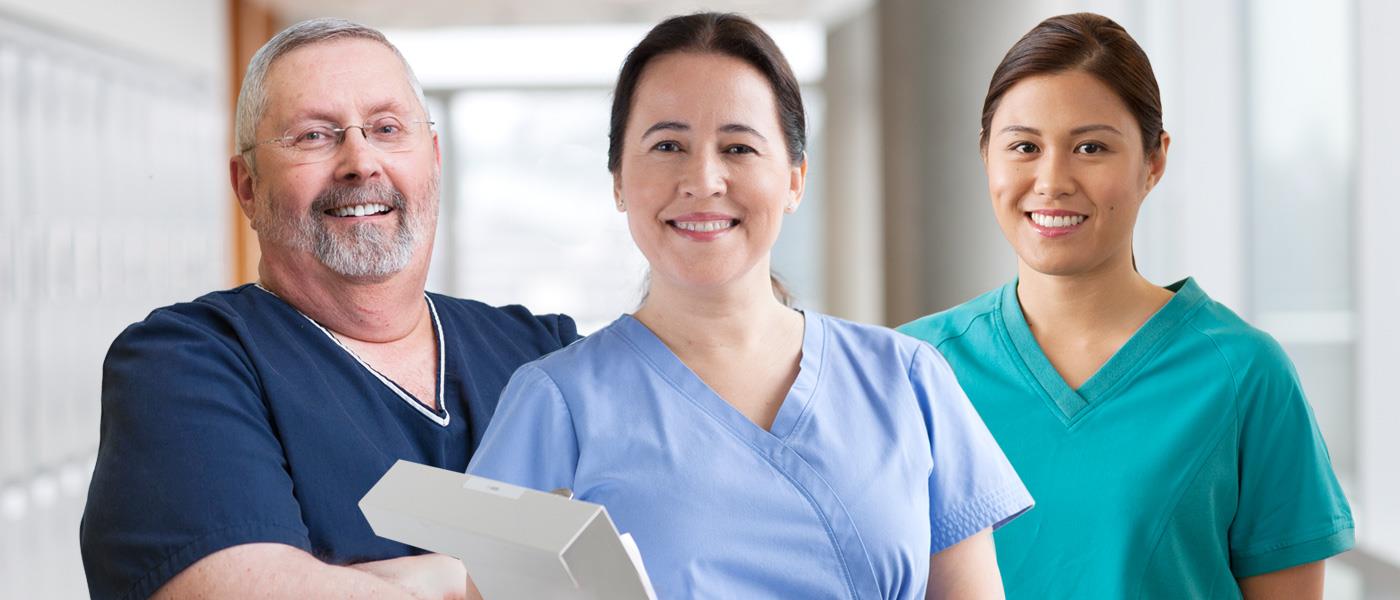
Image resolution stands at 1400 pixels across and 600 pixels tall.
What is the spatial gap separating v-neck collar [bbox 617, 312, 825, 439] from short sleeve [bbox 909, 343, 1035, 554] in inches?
4.2

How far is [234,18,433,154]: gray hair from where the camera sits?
58.1 inches

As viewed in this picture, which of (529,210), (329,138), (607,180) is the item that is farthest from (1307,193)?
(529,210)

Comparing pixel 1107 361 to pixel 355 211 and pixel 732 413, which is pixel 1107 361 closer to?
pixel 732 413

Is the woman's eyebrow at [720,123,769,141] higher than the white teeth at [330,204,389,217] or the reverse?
higher

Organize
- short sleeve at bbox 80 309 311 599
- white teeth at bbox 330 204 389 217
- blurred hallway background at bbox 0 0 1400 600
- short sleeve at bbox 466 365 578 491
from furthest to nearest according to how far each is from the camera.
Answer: blurred hallway background at bbox 0 0 1400 600
white teeth at bbox 330 204 389 217
short sleeve at bbox 80 309 311 599
short sleeve at bbox 466 365 578 491

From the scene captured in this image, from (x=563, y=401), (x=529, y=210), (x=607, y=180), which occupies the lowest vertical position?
(x=563, y=401)

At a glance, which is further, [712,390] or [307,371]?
[307,371]

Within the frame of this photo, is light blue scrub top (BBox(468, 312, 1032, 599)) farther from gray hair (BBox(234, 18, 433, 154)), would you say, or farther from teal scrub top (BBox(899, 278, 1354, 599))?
gray hair (BBox(234, 18, 433, 154))

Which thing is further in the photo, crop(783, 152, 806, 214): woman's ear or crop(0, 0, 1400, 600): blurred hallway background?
crop(0, 0, 1400, 600): blurred hallway background

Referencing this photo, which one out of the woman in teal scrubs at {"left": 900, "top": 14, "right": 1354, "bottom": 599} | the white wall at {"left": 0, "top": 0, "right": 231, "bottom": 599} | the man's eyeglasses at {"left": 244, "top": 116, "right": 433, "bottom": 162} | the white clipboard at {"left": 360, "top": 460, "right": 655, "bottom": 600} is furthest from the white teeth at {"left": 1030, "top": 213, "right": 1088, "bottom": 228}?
the white wall at {"left": 0, "top": 0, "right": 231, "bottom": 599}

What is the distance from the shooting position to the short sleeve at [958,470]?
1.17m

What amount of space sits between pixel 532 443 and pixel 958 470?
41 centimetres

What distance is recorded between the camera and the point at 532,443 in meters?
1.09

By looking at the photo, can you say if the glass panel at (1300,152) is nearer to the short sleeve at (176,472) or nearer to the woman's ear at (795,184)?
the woman's ear at (795,184)
